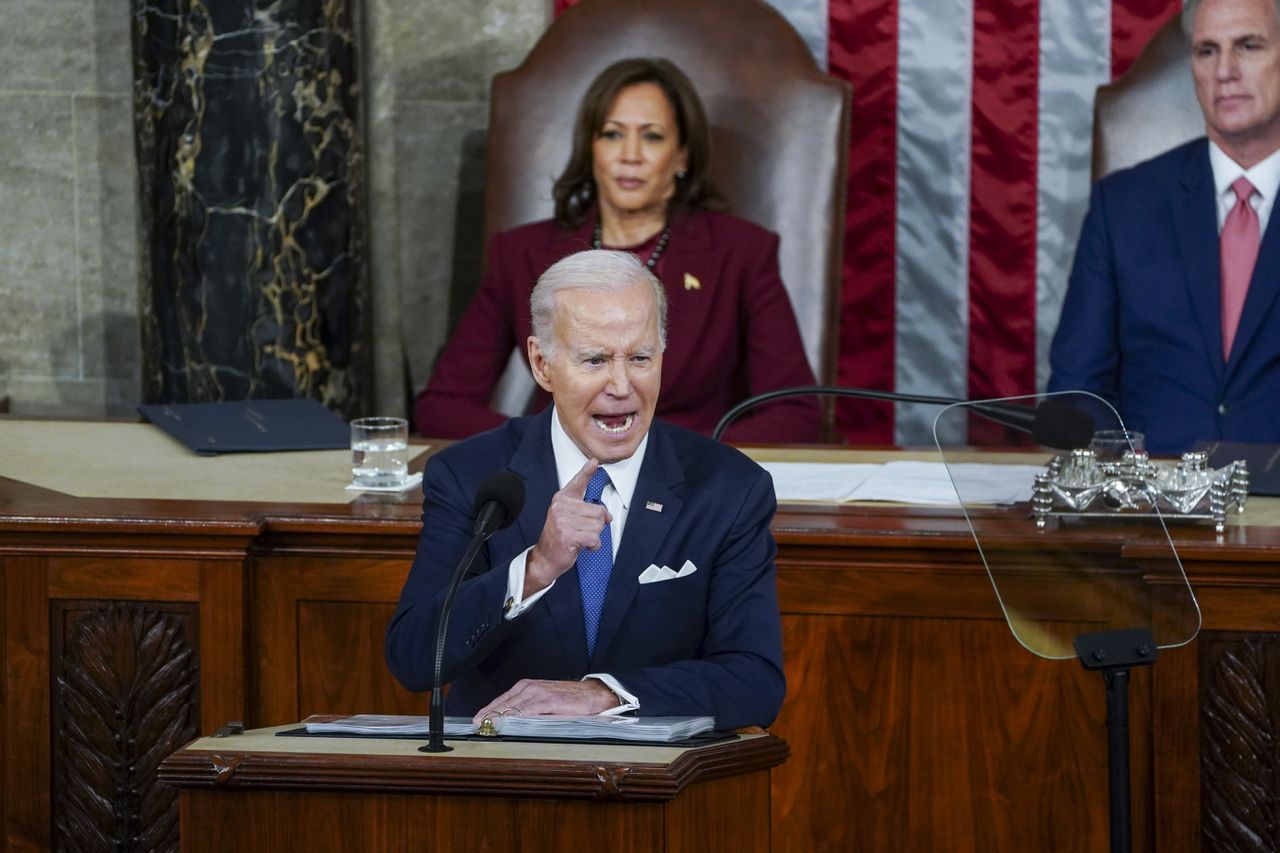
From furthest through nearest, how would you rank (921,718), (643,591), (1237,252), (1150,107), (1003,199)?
(1003,199)
(1150,107)
(1237,252)
(921,718)
(643,591)

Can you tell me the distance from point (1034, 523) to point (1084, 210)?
291 cm

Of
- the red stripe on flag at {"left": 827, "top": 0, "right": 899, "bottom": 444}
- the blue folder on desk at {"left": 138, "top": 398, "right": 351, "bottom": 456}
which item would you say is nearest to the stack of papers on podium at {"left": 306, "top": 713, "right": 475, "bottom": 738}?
the blue folder on desk at {"left": 138, "top": 398, "right": 351, "bottom": 456}

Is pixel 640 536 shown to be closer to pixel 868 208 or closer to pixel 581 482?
pixel 581 482

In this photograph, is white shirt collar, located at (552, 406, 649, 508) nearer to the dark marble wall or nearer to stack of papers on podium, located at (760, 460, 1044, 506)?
stack of papers on podium, located at (760, 460, 1044, 506)

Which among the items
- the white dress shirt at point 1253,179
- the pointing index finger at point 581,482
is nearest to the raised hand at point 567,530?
the pointing index finger at point 581,482

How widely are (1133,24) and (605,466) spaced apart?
3.11m

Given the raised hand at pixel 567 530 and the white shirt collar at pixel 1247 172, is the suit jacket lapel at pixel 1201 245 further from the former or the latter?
the raised hand at pixel 567 530

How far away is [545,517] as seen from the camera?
230 cm

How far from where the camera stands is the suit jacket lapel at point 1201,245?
3.90m

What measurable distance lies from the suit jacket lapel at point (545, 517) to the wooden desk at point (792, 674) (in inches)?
20.8

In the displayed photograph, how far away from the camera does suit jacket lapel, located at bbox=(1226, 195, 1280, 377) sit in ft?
12.7

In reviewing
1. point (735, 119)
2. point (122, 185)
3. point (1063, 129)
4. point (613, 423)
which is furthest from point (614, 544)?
point (122, 185)

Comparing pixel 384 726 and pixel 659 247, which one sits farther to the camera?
pixel 659 247

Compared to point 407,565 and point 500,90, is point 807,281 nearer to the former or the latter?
point 500,90
